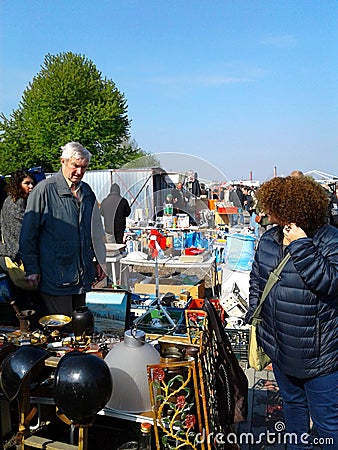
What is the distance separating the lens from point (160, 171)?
2.27 metres

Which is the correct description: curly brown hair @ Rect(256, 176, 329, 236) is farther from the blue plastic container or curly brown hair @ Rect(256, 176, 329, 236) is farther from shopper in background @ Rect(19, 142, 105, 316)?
the blue plastic container

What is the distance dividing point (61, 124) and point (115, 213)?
22.5 meters

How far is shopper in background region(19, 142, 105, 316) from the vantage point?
94.3 inches

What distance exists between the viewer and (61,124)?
2353 centimetres

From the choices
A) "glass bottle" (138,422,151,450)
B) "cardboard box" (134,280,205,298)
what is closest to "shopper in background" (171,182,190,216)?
"cardboard box" (134,280,205,298)

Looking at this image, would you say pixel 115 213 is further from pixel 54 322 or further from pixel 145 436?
pixel 145 436

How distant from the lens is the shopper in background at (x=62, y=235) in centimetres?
239

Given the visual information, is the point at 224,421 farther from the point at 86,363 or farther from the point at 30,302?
the point at 30,302

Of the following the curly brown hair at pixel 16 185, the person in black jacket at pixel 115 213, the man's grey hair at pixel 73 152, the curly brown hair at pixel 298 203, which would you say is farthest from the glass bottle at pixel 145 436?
the curly brown hair at pixel 16 185

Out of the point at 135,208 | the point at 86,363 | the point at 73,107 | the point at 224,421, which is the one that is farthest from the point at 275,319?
the point at 73,107

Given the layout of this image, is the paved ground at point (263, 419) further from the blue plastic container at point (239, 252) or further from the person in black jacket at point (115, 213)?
the person in black jacket at point (115, 213)

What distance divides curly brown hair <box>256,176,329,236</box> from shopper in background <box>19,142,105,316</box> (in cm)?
104

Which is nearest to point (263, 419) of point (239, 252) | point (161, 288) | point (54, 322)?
point (161, 288)

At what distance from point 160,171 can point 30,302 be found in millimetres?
1218
